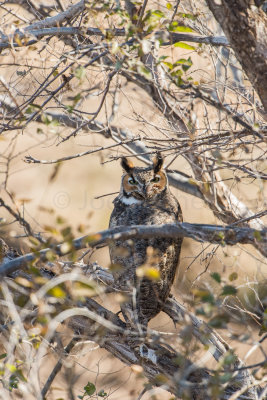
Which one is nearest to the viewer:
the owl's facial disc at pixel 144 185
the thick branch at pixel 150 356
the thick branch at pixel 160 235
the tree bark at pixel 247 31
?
the thick branch at pixel 160 235

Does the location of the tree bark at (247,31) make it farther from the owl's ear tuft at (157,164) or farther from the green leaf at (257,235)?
the owl's ear tuft at (157,164)

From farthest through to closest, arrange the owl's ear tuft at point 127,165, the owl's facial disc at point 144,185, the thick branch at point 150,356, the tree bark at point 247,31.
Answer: the owl's ear tuft at point 127,165 → the owl's facial disc at point 144,185 → the thick branch at point 150,356 → the tree bark at point 247,31

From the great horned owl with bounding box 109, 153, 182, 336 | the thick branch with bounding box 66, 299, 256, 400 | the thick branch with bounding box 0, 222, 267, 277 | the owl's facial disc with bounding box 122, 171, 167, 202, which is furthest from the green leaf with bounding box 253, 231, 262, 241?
the owl's facial disc with bounding box 122, 171, 167, 202

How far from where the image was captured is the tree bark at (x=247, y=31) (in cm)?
232

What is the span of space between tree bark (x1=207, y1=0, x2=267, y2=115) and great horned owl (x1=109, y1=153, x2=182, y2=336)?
1155 millimetres

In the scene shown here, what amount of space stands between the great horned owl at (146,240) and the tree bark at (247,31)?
1.16 meters

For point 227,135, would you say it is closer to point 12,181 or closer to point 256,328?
point 256,328

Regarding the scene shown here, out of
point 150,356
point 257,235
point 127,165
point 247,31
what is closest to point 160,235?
point 257,235

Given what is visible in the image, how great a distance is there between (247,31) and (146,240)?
1.46m

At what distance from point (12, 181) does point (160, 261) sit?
20.2 ft

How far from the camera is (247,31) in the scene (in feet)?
7.71

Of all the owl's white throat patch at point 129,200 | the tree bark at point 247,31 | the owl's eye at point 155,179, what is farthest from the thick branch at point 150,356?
the tree bark at point 247,31

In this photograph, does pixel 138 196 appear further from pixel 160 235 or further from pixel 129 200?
pixel 160 235

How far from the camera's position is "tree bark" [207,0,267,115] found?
2.32 meters
